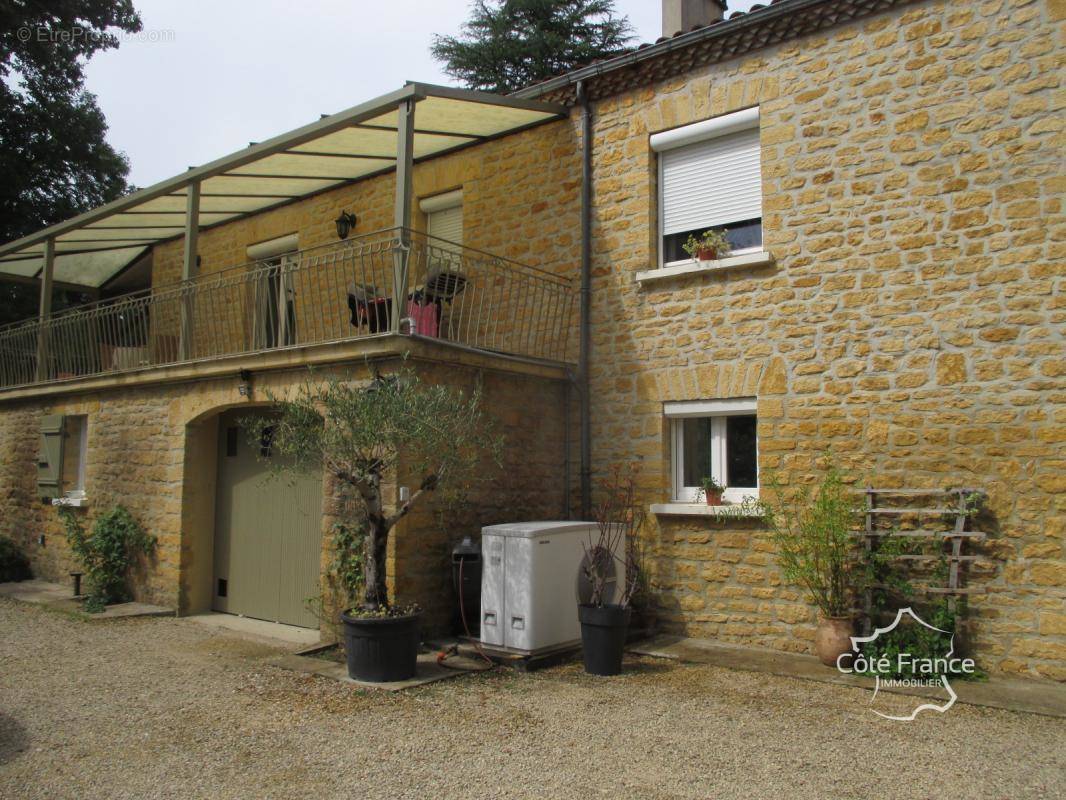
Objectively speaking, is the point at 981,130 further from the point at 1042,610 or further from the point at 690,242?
the point at 1042,610

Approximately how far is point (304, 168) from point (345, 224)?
1.00 m

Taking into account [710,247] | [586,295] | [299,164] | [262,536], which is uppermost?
[299,164]

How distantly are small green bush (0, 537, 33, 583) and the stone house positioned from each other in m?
2.05

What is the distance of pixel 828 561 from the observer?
6.38 m

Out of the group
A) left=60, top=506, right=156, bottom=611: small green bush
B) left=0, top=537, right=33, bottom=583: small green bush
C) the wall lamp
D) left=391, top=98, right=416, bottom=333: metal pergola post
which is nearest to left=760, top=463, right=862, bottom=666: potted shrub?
left=391, top=98, right=416, bottom=333: metal pergola post

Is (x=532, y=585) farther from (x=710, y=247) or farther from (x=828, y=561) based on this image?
(x=710, y=247)

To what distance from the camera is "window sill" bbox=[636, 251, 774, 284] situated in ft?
23.1

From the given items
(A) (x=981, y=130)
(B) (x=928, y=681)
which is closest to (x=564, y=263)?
(A) (x=981, y=130)

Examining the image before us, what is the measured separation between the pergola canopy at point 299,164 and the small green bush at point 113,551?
3.28 meters

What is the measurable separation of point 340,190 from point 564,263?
3591 mm

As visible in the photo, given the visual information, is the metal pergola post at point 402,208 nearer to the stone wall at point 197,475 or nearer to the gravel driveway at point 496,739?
the stone wall at point 197,475

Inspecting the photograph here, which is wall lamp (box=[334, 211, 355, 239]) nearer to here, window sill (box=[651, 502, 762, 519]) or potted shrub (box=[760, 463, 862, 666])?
A: window sill (box=[651, 502, 762, 519])

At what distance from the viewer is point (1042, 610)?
5.74 meters

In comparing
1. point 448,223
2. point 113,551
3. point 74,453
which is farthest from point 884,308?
point 74,453
